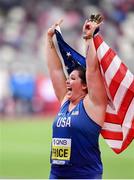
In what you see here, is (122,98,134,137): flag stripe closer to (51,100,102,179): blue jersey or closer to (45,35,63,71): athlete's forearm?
(51,100,102,179): blue jersey

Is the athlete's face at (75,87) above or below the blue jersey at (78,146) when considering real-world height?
above

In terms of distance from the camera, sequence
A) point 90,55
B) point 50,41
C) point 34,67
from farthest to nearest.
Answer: point 34,67 → point 50,41 → point 90,55

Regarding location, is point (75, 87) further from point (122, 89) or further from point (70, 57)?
point (70, 57)

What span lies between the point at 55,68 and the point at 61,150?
972 mm

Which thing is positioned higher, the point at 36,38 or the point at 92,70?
the point at 36,38

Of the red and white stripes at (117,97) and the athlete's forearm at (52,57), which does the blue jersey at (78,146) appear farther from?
the athlete's forearm at (52,57)

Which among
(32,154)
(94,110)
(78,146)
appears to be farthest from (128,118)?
(32,154)

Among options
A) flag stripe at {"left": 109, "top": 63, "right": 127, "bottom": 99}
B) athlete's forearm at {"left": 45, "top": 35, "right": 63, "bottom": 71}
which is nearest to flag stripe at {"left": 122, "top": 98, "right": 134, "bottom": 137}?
flag stripe at {"left": 109, "top": 63, "right": 127, "bottom": 99}

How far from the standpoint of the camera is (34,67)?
75.3ft

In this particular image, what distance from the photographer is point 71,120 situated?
23.2 ft

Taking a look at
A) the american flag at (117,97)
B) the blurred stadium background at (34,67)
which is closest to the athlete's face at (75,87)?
the american flag at (117,97)

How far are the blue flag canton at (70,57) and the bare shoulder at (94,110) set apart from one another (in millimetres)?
448

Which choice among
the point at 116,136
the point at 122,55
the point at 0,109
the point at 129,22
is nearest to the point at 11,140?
the point at 0,109

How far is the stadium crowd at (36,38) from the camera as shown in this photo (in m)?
22.5
